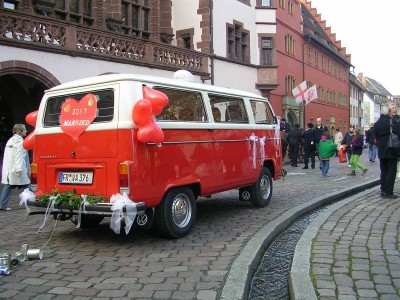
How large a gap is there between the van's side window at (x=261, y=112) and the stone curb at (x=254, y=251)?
5.88 feet

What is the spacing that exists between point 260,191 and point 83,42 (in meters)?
9.46

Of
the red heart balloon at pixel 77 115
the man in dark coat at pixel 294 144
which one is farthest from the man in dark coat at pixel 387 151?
the man in dark coat at pixel 294 144

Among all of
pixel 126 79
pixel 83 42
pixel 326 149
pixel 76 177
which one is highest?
pixel 83 42

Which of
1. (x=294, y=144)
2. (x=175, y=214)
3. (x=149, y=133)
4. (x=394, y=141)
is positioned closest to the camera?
(x=149, y=133)

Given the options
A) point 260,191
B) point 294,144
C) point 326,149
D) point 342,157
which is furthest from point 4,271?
point 294,144

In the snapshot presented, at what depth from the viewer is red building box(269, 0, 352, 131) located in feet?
106

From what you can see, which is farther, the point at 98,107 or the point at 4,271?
the point at 98,107

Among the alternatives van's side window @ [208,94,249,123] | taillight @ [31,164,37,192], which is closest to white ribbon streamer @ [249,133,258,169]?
van's side window @ [208,94,249,123]

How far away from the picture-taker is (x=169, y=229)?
235 inches

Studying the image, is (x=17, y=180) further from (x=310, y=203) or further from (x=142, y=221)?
(x=310, y=203)

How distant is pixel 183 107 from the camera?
641 cm

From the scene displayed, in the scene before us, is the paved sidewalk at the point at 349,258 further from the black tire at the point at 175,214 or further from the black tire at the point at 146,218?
the black tire at the point at 146,218

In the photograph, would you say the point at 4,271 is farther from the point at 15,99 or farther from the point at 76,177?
the point at 15,99

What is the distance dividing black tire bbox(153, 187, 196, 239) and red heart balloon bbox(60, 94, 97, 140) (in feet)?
4.67
